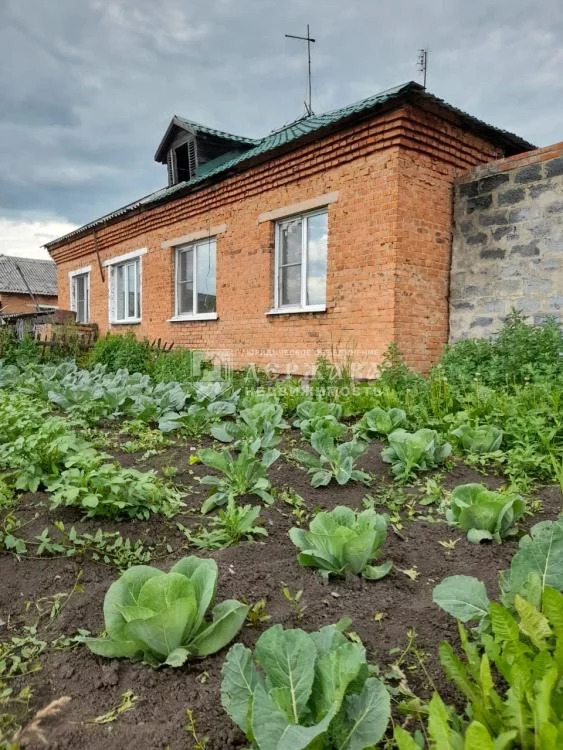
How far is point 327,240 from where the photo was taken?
7406mm

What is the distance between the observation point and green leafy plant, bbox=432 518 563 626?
144 cm

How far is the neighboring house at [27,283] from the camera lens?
31578mm

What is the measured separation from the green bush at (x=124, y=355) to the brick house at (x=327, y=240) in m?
0.67

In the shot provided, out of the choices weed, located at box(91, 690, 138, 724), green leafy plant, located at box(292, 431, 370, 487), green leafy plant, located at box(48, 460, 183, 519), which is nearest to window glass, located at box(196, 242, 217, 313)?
green leafy plant, located at box(292, 431, 370, 487)

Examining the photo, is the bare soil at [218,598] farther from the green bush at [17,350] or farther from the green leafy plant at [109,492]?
the green bush at [17,350]

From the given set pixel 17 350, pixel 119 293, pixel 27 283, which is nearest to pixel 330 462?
pixel 17 350

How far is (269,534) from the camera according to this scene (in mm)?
2455

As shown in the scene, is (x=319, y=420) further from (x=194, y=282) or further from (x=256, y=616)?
(x=194, y=282)

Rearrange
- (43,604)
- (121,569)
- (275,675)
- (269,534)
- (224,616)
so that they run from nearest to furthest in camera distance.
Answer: (275,675) < (224,616) < (43,604) < (121,569) < (269,534)

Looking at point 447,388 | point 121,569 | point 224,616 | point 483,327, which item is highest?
point 483,327

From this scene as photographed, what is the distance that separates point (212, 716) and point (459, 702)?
597mm

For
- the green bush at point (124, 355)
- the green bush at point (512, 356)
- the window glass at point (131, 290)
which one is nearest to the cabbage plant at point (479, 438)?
the green bush at point (512, 356)

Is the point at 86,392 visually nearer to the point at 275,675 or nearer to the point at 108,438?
the point at 108,438

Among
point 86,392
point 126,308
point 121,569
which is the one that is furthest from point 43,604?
point 126,308
